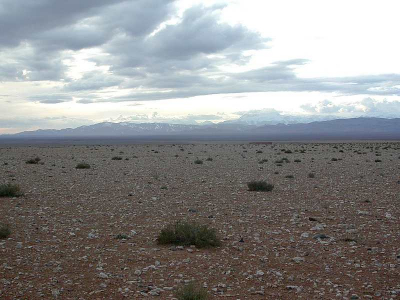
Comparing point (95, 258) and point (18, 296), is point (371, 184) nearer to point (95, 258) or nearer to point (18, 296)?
point (95, 258)

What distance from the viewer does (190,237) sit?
1157 cm

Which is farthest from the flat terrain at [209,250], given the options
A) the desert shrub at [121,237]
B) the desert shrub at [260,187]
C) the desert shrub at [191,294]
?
the desert shrub at [260,187]

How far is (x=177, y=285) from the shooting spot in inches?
336

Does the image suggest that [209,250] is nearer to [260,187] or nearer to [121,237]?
[121,237]

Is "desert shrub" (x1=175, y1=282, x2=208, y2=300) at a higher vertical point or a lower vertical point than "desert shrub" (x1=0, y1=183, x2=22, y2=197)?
lower

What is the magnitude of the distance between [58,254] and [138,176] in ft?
59.4

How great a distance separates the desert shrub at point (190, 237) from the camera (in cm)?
1135

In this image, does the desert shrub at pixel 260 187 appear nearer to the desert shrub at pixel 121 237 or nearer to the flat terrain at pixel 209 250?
the flat terrain at pixel 209 250

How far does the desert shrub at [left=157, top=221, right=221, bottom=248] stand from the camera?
37.2 ft

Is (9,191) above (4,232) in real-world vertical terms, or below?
above

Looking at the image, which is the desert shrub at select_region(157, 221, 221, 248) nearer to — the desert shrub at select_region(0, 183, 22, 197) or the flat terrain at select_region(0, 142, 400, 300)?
the flat terrain at select_region(0, 142, 400, 300)

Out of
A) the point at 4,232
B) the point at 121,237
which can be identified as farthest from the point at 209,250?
the point at 4,232

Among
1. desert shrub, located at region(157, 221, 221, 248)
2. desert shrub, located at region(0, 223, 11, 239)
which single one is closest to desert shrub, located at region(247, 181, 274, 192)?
desert shrub, located at region(157, 221, 221, 248)

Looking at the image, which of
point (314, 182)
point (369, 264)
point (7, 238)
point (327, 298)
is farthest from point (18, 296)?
point (314, 182)
